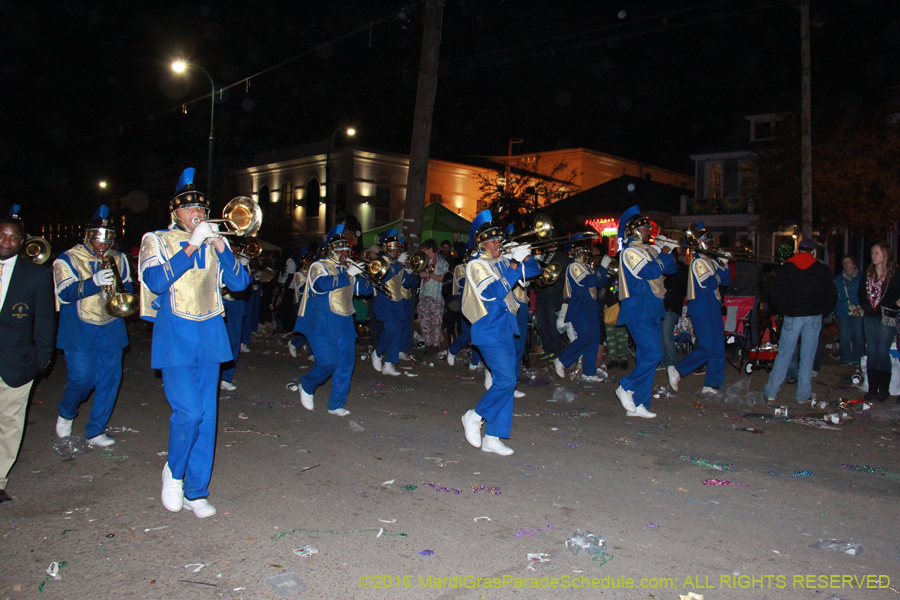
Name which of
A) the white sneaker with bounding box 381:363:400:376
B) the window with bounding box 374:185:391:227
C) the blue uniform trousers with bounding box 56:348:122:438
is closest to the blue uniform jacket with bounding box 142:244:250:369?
the blue uniform trousers with bounding box 56:348:122:438

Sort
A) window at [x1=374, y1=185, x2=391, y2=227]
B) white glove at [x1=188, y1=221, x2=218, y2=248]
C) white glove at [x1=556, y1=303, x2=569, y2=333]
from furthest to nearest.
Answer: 1. window at [x1=374, y1=185, x2=391, y2=227]
2. white glove at [x1=556, y1=303, x2=569, y2=333]
3. white glove at [x1=188, y1=221, x2=218, y2=248]

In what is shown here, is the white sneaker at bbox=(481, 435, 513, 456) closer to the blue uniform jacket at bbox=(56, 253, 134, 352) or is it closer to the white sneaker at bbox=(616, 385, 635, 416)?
the white sneaker at bbox=(616, 385, 635, 416)

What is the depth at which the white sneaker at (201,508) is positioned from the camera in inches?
176

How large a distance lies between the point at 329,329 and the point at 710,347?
15.4 ft

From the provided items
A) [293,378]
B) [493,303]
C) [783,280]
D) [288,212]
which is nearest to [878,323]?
[783,280]

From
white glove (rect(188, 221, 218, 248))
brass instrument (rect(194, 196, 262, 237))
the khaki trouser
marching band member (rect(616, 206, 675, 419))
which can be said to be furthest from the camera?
marching band member (rect(616, 206, 675, 419))

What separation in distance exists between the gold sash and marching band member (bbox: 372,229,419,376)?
5643 millimetres

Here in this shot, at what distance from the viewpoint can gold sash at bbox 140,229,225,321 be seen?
14.9ft

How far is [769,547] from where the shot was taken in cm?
407

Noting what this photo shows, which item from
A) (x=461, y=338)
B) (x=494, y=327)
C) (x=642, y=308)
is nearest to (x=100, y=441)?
(x=494, y=327)

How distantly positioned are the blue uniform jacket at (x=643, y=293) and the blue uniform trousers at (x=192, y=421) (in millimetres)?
4808

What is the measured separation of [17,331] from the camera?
456cm

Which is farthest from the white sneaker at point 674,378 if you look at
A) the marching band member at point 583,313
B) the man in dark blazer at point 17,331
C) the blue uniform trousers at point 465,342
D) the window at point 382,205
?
the window at point 382,205

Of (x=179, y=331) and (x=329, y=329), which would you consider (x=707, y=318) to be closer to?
(x=329, y=329)
